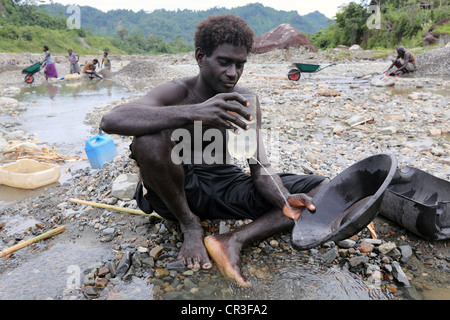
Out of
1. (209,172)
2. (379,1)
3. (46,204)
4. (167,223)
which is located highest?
(379,1)

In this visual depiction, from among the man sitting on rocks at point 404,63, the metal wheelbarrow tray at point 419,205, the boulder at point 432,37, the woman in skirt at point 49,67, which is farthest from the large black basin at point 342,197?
the boulder at point 432,37

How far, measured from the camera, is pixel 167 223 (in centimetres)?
211

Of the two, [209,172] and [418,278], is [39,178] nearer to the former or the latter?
[209,172]

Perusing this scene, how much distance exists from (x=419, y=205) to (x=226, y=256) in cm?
112

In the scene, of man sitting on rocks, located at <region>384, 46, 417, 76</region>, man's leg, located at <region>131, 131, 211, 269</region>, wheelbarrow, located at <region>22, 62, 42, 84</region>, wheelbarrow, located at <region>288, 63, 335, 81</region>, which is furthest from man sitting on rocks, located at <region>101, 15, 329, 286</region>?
wheelbarrow, located at <region>22, 62, 42, 84</region>

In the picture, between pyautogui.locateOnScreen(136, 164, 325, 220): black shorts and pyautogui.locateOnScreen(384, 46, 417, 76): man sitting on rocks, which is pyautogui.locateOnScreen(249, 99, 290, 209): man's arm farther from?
pyautogui.locateOnScreen(384, 46, 417, 76): man sitting on rocks

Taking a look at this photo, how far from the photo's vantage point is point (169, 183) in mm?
1696

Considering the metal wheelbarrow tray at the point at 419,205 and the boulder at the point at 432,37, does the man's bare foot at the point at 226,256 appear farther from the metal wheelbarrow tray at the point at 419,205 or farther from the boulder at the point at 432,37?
the boulder at the point at 432,37

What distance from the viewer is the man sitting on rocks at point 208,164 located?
1591 mm

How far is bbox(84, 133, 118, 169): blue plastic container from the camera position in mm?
3408

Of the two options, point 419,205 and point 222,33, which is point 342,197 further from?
point 222,33

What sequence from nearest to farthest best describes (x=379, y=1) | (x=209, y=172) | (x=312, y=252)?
(x=312, y=252) → (x=209, y=172) → (x=379, y=1)
